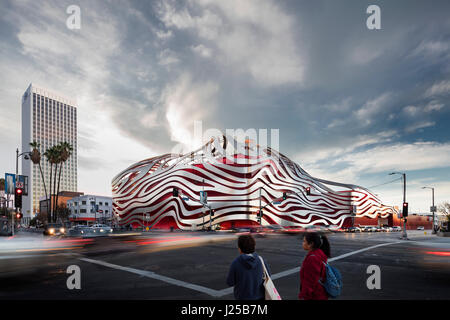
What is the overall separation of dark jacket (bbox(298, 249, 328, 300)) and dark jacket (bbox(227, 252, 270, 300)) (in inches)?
24.3

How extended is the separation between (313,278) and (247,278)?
97 centimetres

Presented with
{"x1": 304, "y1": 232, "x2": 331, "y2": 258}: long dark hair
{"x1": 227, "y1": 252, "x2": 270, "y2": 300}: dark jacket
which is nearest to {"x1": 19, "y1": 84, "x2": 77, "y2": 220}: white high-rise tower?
{"x1": 227, "y1": 252, "x2": 270, "y2": 300}: dark jacket

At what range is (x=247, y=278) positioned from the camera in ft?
13.6

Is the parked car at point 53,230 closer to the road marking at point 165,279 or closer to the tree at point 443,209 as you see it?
the road marking at point 165,279

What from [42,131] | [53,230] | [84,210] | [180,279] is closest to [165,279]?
[180,279]

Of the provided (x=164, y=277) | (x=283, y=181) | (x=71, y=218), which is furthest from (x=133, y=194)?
(x=164, y=277)

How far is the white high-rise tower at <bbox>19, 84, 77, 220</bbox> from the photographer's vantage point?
174 metres

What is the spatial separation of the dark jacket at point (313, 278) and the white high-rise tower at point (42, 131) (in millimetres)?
203823

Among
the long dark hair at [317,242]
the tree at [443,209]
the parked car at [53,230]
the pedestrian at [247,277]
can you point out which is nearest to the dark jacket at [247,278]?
the pedestrian at [247,277]

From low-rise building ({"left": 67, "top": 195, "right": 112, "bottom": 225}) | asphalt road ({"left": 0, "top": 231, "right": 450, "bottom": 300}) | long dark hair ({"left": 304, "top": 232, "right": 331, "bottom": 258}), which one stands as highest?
long dark hair ({"left": 304, "top": 232, "right": 331, "bottom": 258})

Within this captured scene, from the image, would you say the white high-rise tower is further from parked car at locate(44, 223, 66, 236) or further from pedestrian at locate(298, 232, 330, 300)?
pedestrian at locate(298, 232, 330, 300)

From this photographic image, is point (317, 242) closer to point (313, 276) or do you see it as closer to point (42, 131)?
point (313, 276)

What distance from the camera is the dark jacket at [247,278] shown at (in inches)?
163
